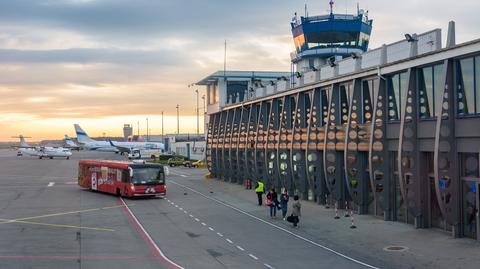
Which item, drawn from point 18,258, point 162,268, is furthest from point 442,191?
point 18,258

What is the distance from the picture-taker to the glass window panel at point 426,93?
27188 millimetres

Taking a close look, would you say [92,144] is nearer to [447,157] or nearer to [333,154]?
[333,154]

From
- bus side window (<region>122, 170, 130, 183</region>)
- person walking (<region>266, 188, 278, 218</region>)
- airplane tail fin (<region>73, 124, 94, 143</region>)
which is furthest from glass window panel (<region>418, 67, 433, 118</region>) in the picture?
airplane tail fin (<region>73, 124, 94, 143</region>)

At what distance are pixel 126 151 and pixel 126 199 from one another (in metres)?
123

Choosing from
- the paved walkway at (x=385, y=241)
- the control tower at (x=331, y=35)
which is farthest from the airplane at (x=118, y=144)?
the paved walkway at (x=385, y=241)

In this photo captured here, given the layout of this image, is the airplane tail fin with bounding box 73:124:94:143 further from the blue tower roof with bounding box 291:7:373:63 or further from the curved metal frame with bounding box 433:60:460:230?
the curved metal frame with bounding box 433:60:460:230

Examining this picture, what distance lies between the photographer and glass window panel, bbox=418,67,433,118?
27188 mm

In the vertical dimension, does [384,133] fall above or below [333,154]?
above

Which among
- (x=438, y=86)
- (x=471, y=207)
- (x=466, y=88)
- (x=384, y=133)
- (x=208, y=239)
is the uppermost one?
(x=438, y=86)

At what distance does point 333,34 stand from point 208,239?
37429 mm

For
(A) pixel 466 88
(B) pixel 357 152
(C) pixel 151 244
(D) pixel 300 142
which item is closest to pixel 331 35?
(D) pixel 300 142

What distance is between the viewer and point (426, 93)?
27.5 meters

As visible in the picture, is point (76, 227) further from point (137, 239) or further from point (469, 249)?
point (469, 249)

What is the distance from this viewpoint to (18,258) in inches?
828
